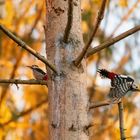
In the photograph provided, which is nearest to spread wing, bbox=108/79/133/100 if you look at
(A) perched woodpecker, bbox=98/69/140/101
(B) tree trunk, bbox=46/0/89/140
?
(A) perched woodpecker, bbox=98/69/140/101

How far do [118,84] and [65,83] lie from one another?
6.8 inches

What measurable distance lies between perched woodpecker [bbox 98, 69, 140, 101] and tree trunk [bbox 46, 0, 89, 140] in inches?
3.0

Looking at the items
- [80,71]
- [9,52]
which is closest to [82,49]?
[80,71]

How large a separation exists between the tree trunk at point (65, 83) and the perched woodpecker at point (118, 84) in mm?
77

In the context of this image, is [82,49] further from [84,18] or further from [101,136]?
[101,136]

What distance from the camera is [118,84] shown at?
146 centimetres

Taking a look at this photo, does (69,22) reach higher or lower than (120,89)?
higher

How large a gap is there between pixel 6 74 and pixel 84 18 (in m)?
0.84

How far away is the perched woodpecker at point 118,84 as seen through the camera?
4.80ft

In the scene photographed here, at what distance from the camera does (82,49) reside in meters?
1.44

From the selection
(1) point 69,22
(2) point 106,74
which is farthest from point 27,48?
(2) point 106,74

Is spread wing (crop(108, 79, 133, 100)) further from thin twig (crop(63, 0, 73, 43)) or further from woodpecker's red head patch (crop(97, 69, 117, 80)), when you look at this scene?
thin twig (crop(63, 0, 73, 43))

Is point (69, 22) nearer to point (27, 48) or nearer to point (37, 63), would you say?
point (27, 48)

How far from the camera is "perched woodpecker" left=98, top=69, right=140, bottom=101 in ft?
4.80
